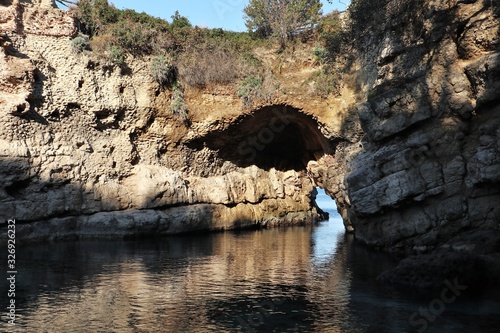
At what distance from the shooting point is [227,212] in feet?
130

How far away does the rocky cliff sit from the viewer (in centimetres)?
2300

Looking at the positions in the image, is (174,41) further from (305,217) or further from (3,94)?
(305,217)

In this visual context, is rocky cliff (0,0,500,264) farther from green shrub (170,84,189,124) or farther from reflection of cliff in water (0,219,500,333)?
reflection of cliff in water (0,219,500,333)

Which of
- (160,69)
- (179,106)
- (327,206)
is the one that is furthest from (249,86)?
(327,206)

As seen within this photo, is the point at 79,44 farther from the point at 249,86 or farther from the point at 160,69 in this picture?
the point at 249,86

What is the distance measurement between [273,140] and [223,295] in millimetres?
29427

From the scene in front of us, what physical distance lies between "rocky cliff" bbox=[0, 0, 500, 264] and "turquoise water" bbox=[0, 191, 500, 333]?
13.3ft

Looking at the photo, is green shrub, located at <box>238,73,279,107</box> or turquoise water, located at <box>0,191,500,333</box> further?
green shrub, located at <box>238,73,279,107</box>

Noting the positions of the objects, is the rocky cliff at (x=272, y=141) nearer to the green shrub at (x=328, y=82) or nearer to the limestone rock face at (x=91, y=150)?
the limestone rock face at (x=91, y=150)

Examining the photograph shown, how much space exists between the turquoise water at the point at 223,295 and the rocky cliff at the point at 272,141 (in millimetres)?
4059

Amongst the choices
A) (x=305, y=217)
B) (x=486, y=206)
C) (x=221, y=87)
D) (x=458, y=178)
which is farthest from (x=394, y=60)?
(x=305, y=217)

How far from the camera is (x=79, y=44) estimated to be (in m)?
34.3

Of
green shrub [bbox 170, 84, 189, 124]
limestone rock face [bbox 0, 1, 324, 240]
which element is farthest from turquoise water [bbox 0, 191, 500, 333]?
green shrub [bbox 170, 84, 189, 124]

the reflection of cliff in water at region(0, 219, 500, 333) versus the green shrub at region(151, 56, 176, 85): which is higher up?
the green shrub at region(151, 56, 176, 85)
